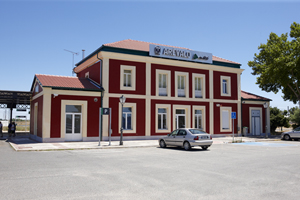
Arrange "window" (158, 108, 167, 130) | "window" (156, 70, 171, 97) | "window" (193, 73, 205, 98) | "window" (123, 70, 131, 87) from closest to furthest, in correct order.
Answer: "window" (123, 70, 131, 87) < "window" (158, 108, 167, 130) < "window" (156, 70, 171, 97) < "window" (193, 73, 205, 98)

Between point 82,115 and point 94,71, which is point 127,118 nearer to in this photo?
point 82,115

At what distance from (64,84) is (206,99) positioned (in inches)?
559

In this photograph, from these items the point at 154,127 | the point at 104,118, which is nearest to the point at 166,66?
the point at 154,127

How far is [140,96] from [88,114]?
507cm

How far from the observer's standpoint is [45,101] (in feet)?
70.6

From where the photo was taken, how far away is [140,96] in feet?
84.1

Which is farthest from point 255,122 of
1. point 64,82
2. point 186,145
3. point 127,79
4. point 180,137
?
point 64,82

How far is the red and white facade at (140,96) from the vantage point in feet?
73.9

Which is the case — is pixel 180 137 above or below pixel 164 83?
below

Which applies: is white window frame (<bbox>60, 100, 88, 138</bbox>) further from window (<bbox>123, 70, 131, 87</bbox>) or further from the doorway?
the doorway

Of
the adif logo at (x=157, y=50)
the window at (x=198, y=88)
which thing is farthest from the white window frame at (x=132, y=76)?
the window at (x=198, y=88)

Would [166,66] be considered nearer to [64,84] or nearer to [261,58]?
[64,84]

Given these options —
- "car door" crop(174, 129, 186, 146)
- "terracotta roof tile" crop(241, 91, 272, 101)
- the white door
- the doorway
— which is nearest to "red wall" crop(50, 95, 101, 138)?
the white door

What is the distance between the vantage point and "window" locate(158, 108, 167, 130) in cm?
2681
